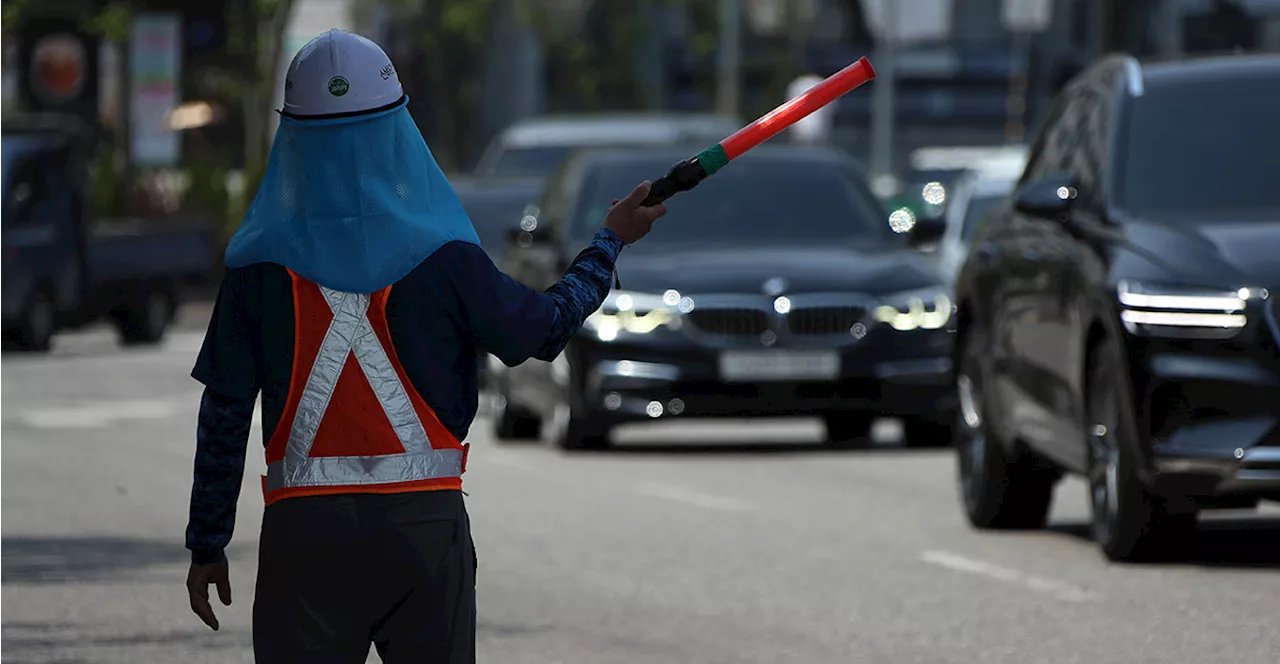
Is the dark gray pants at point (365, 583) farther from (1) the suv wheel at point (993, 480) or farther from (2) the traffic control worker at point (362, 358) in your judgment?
(1) the suv wheel at point (993, 480)

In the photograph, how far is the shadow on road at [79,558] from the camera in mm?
11094

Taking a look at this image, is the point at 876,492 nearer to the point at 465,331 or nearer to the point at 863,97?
the point at 465,331

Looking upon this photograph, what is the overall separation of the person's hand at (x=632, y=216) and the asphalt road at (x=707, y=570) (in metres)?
3.54

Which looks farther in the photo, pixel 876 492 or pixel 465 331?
pixel 876 492

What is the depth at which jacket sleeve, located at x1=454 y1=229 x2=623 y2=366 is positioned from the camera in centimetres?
508

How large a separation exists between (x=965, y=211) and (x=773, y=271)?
761cm

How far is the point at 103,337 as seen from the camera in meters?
34.8

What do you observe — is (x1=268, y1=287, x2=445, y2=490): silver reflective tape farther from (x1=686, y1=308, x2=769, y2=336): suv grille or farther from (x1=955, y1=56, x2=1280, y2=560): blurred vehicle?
(x1=686, y1=308, x2=769, y2=336): suv grille

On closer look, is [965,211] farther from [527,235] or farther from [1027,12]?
[1027,12]

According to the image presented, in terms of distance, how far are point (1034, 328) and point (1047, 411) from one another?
0.36 m

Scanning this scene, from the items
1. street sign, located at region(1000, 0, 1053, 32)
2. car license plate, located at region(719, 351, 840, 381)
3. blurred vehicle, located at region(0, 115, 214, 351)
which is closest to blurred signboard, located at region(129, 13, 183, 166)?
street sign, located at region(1000, 0, 1053, 32)

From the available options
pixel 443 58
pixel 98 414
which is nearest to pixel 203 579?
pixel 98 414

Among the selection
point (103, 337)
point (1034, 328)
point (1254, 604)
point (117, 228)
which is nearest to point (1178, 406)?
point (1254, 604)

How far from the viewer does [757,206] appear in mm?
18156
